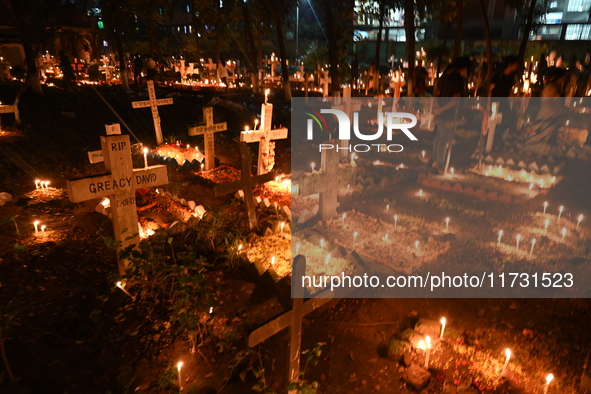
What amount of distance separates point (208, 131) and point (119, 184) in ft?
15.1

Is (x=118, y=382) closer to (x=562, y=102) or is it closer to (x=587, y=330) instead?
(x=587, y=330)

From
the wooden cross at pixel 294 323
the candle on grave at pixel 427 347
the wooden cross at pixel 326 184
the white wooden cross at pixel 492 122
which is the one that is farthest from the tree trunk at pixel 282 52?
the wooden cross at pixel 294 323

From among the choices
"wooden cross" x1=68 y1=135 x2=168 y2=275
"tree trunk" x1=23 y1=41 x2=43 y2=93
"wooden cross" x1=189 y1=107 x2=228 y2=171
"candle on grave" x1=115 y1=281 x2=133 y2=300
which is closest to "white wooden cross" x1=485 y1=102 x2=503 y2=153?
"wooden cross" x1=189 y1=107 x2=228 y2=171

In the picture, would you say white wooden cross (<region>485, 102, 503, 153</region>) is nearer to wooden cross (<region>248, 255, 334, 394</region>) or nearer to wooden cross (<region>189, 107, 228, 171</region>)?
wooden cross (<region>189, 107, 228, 171</region>)

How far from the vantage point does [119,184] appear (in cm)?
432

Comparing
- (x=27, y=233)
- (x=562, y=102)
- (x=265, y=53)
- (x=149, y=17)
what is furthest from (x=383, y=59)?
(x=27, y=233)

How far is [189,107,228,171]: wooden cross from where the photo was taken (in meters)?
8.53

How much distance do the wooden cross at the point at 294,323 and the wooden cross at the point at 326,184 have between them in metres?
3.24

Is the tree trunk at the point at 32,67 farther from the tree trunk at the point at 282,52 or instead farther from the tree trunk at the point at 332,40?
the tree trunk at the point at 332,40

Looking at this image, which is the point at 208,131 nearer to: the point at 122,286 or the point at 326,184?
the point at 326,184

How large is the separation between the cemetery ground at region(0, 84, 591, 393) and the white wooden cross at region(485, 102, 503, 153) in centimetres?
508

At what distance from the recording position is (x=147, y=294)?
4207mm

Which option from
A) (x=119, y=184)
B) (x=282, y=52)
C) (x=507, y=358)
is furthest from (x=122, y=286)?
(x=282, y=52)

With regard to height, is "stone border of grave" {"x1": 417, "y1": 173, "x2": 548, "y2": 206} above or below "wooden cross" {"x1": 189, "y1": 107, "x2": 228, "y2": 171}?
below
